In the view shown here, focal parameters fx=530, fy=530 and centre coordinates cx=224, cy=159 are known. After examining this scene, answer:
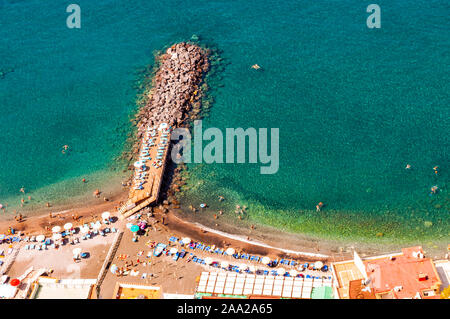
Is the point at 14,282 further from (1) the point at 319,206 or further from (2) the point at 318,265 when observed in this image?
(1) the point at 319,206

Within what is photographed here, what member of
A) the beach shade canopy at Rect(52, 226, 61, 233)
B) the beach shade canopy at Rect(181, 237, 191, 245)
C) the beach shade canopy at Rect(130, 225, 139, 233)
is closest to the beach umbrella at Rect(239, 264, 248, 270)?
the beach shade canopy at Rect(181, 237, 191, 245)

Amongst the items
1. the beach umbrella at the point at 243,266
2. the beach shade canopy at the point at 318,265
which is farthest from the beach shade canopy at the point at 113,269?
the beach shade canopy at the point at 318,265

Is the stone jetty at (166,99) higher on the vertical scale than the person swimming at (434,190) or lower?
higher

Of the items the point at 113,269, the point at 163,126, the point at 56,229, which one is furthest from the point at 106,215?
the point at 163,126

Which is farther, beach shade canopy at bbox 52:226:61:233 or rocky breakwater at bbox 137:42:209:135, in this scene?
rocky breakwater at bbox 137:42:209:135

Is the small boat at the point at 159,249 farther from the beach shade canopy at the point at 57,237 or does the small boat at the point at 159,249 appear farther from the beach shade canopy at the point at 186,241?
the beach shade canopy at the point at 57,237

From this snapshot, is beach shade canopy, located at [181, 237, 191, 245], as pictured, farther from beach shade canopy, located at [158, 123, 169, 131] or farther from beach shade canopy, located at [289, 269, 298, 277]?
beach shade canopy, located at [158, 123, 169, 131]
